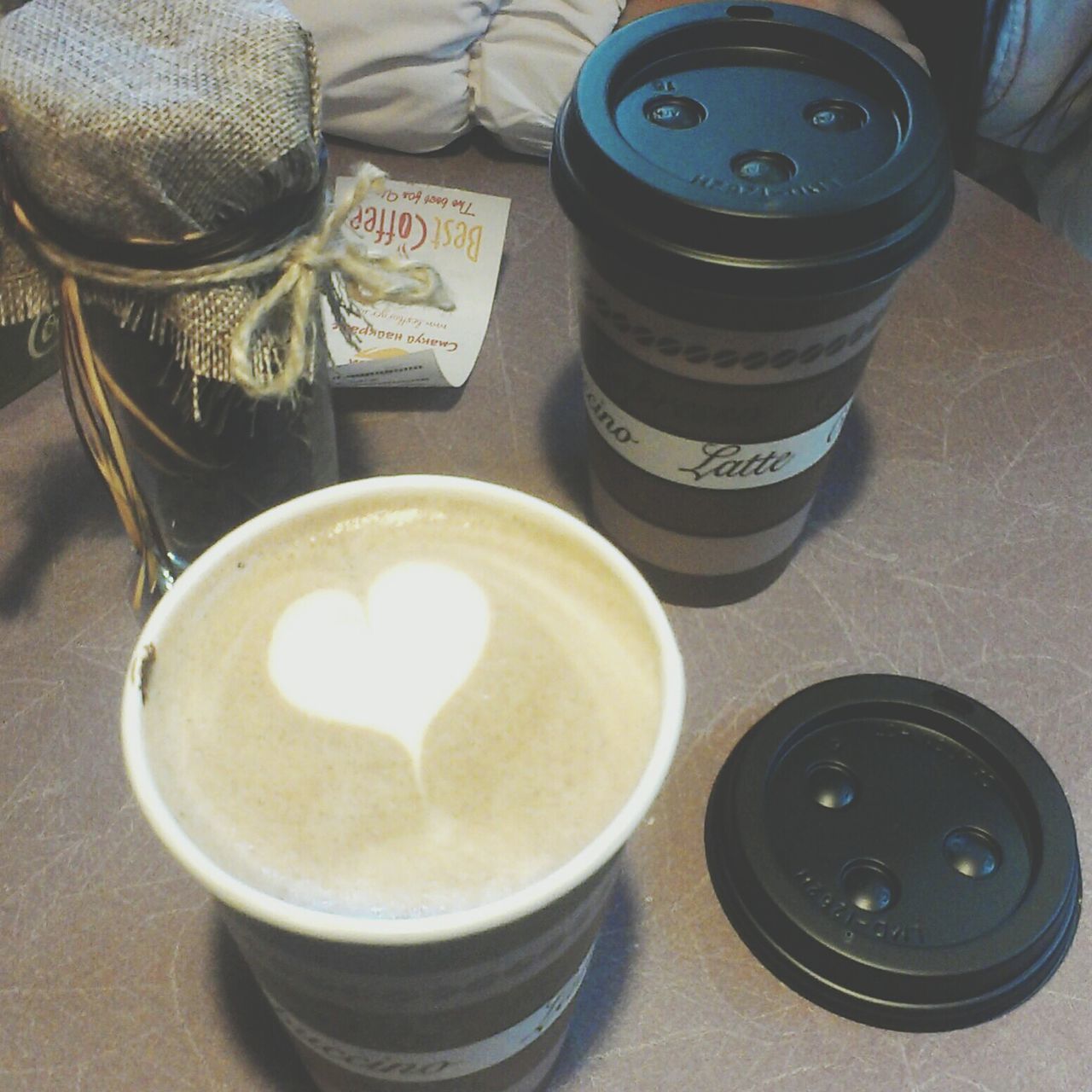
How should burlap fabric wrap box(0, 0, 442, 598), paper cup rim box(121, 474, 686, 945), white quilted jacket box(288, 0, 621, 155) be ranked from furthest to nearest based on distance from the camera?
white quilted jacket box(288, 0, 621, 155), burlap fabric wrap box(0, 0, 442, 598), paper cup rim box(121, 474, 686, 945)

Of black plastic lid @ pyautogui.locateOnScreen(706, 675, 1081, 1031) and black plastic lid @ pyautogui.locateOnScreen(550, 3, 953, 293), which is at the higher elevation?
black plastic lid @ pyautogui.locateOnScreen(550, 3, 953, 293)

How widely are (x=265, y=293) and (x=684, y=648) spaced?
11.0 inches

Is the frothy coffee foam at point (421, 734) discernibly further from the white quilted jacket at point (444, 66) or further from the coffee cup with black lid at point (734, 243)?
the white quilted jacket at point (444, 66)

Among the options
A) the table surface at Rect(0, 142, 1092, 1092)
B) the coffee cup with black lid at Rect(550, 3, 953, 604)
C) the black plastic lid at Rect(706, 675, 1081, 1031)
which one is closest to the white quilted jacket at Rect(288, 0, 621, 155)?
the table surface at Rect(0, 142, 1092, 1092)

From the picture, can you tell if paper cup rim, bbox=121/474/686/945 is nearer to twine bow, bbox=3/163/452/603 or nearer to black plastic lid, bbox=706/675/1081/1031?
twine bow, bbox=3/163/452/603

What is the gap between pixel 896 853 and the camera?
49 cm

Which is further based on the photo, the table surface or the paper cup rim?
the table surface

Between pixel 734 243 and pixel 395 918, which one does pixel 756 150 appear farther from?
pixel 395 918

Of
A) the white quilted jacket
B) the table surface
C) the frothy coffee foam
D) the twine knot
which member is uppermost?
the twine knot

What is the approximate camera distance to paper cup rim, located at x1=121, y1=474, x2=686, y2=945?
273 mm

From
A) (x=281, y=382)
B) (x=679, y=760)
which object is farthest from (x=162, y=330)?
(x=679, y=760)

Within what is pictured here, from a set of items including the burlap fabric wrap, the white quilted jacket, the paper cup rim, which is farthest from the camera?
the white quilted jacket

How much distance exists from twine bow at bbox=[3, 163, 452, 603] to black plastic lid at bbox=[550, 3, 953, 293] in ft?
0.28

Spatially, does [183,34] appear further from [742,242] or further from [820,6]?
[820,6]
